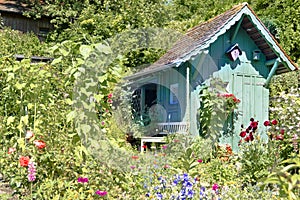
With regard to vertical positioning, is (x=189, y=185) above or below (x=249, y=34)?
below

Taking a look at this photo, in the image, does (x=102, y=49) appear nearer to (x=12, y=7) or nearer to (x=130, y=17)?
(x=130, y=17)

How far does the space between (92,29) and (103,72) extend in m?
11.2

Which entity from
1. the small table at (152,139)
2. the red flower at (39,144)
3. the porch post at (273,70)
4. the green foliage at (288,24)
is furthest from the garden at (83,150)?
the green foliage at (288,24)

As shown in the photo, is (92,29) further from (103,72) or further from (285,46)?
(103,72)

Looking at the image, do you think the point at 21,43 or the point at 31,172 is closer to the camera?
the point at 31,172

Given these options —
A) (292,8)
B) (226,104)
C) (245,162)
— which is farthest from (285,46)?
(245,162)

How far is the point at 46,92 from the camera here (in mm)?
5277

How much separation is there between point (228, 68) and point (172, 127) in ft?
6.41

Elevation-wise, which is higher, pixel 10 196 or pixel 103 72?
pixel 103 72

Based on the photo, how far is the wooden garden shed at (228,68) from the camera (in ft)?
29.4

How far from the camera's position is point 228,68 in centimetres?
943

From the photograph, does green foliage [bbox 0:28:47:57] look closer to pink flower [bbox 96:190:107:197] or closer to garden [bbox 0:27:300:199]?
garden [bbox 0:27:300:199]

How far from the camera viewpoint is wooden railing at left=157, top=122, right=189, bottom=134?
29.3ft

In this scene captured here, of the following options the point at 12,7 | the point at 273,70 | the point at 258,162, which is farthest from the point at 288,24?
the point at 12,7
